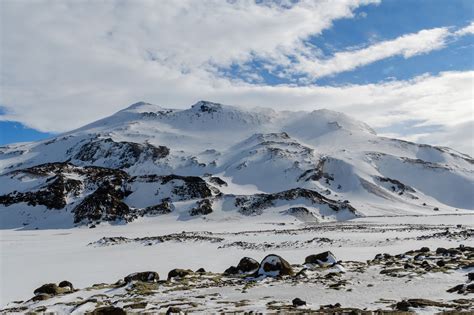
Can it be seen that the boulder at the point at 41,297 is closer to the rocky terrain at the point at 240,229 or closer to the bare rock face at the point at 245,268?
the rocky terrain at the point at 240,229

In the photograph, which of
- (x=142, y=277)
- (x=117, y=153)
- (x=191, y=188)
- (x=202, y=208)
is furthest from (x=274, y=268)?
(x=117, y=153)

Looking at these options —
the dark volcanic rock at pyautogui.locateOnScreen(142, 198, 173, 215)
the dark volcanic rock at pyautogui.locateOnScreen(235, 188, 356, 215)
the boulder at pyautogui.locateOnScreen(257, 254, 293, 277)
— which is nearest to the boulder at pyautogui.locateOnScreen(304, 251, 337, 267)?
the boulder at pyautogui.locateOnScreen(257, 254, 293, 277)

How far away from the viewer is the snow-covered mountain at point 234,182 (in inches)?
3674

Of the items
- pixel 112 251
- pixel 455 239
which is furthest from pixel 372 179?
pixel 112 251

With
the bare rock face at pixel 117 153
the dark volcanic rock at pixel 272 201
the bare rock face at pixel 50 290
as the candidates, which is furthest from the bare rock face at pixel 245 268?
the bare rock face at pixel 117 153

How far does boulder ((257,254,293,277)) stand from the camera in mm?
21844

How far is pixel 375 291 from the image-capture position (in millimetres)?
16984

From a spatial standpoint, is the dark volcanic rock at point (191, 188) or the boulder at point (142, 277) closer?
the boulder at point (142, 277)

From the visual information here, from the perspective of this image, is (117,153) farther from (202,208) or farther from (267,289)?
(267,289)

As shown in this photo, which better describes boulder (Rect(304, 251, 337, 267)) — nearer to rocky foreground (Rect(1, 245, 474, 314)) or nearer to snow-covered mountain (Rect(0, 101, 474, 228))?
rocky foreground (Rect(1, 245, 474, 314))

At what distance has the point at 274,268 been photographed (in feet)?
72.4

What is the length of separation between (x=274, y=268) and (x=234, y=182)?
415ft

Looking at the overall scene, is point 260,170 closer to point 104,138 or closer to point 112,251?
point 104,138

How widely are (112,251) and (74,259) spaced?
5836mm
